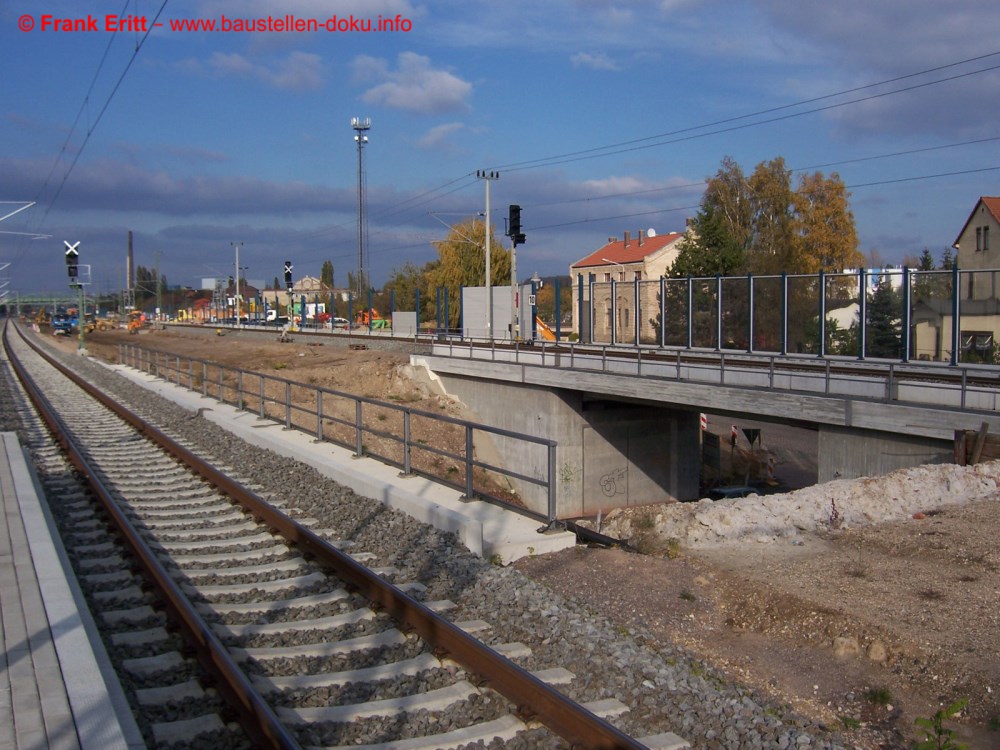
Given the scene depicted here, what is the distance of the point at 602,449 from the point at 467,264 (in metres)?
50.6

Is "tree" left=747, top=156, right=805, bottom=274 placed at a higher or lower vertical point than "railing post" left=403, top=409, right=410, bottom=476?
higher

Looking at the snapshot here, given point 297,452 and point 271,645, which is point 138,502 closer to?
point 297,452

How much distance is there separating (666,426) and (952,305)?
11.6 meters

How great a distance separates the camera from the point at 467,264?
3073 inches

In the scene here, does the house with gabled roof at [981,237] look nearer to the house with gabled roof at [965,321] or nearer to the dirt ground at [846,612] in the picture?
the house with gabled roof at [965,321]

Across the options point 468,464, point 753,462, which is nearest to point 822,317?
point 753,462

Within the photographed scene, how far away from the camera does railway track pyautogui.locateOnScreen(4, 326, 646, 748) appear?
4.95 meters

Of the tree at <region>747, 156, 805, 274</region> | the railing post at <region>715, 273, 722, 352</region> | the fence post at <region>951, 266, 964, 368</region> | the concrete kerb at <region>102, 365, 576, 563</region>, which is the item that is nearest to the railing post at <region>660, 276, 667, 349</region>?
the railing post at <region>715, 273, 722, 352</region>

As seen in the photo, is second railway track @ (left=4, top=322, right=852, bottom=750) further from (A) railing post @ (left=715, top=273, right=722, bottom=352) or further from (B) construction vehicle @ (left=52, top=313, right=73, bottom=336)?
(B) construction vehicle @ (left=52, top=313, right=73, bottom=336)

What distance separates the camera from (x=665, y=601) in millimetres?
7586

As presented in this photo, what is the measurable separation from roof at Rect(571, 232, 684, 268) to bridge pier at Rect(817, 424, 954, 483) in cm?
5910

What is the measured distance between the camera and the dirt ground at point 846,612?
578cm

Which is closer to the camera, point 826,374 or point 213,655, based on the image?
point 213,655

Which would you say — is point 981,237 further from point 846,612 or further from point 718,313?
point 846,612
